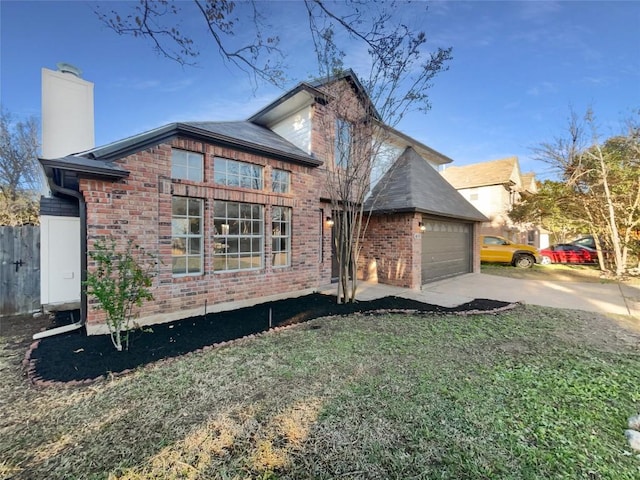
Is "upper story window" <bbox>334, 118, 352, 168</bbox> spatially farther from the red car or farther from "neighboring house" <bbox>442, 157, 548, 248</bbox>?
"neighboring house" <bbox>442, 157, 548, 248</bbox>

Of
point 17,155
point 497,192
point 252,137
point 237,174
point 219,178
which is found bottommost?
point 219,178

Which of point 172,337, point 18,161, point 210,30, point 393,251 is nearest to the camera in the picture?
point 210,30

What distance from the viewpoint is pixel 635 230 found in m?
12.6

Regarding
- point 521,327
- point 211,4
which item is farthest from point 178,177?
point 521,327

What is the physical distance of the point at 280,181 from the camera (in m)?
7.41

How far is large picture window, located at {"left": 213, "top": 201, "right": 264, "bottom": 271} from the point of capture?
6.18 meters

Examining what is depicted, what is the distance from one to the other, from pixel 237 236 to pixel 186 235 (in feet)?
3.75

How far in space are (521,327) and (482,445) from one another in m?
3.99

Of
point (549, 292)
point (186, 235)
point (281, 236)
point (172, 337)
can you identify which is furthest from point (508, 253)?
point (172, 337)

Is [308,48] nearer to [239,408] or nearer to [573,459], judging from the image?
[239,408]

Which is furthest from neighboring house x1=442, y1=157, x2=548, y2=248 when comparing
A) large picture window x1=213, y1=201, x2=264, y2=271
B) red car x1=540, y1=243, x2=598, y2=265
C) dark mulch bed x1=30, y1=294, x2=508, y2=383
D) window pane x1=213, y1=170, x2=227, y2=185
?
window pane x1=213, y1=170, x2=227, y2=185

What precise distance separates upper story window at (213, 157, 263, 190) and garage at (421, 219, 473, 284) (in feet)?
19.5

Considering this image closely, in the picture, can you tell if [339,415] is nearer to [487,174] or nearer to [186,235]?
[186,235]

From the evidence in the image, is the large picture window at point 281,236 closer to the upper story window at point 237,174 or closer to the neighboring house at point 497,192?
the upper story window at point 237,174
